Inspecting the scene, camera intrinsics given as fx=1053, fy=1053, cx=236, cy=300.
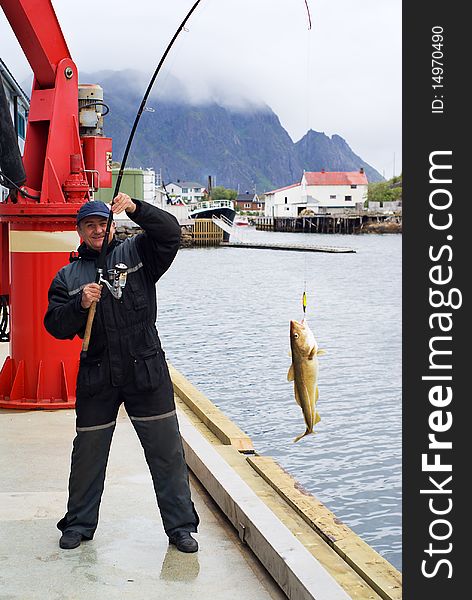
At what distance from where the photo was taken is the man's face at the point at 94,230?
5.79m

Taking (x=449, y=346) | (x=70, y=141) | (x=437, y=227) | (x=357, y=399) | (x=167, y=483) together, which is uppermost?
(x=70, y=141)

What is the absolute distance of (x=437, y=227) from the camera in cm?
357

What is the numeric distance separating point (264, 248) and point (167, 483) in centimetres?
9494

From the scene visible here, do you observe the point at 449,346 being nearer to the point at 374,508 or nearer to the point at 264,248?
the point at 374,508

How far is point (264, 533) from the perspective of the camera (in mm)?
5504

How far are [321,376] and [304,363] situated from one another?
52.2 ft

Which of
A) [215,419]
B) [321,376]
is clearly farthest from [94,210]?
[321,376]

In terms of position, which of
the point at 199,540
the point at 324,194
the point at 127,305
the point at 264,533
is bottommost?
the point at 199,540

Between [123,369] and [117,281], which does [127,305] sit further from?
[123,369]

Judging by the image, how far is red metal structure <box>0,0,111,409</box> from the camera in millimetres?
9375

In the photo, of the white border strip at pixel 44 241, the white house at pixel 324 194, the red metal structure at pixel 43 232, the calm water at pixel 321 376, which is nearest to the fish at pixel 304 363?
the calm water at pixel 321 376

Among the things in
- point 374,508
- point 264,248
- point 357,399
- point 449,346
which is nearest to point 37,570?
point 449,346

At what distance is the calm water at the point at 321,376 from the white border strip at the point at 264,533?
8.57ft

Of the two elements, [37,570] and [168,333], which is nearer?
[37,570]
